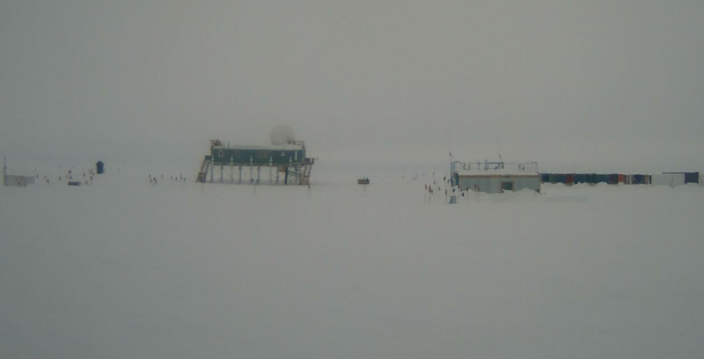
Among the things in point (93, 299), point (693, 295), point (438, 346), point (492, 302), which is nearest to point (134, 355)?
point (93, 299)

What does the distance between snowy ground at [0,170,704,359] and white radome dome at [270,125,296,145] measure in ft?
149

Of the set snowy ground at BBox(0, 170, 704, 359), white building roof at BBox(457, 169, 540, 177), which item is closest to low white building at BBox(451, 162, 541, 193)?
white building roof at BBox(457, 169, 540, 177)

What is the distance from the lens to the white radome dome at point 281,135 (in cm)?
6675

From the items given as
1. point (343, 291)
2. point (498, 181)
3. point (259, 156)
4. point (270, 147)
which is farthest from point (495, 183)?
point (343, 291)

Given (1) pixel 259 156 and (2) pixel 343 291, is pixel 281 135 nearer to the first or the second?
(1) pixel 259 156

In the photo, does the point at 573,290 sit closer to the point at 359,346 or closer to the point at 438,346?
the point at 438,346

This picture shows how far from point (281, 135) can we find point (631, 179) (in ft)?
175

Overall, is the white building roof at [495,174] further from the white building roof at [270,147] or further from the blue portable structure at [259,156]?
the white building roof at [270,147]

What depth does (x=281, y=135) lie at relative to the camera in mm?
66875

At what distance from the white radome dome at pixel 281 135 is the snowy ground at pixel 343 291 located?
149 feet

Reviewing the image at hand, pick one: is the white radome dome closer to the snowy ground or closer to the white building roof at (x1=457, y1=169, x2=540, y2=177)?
the white building roof at (x1=457, y1=169, x2=540, y2=177)

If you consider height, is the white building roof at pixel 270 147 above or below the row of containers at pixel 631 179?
above

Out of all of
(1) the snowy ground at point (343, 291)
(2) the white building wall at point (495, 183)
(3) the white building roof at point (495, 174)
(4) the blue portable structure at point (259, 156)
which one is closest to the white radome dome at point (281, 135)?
(4) the blue portable structure at point (259, 156)

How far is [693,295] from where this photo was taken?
10836 mm
